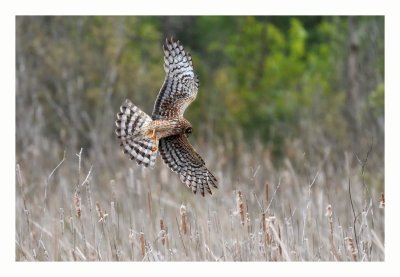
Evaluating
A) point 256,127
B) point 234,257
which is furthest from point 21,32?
point 234,257

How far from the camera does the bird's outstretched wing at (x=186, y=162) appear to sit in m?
4.76

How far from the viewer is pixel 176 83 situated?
186 inches

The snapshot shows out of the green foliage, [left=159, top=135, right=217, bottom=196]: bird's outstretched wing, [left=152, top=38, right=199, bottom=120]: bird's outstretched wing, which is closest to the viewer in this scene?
[left=152, top=38, right=199, bottom=120]: bird's outstretched wing

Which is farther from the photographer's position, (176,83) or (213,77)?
(213,77)

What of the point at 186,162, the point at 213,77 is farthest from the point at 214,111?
the point at 186,162

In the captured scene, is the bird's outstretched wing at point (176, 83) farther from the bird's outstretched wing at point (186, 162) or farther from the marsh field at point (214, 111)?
the marsh field at point (214, 111)

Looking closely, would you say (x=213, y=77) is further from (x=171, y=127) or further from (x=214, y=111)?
(x=171, y=127)

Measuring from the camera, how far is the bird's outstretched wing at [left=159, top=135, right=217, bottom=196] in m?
4.76

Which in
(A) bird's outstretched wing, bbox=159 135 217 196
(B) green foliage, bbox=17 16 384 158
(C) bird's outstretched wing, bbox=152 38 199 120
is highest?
(B) green foliage, bbox=17 16 384 158

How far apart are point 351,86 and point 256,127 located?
7.58ft

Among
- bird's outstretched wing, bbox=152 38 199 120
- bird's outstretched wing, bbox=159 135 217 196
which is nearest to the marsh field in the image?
bird's outstretched wing, bbox=159 135 217 196

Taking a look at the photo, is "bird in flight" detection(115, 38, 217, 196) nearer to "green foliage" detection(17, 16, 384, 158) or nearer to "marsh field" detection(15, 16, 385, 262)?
"marsh field" detection(15, 16, 385, 262)

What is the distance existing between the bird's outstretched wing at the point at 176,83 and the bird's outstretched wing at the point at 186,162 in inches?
7.2

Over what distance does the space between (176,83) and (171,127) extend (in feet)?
0.87
